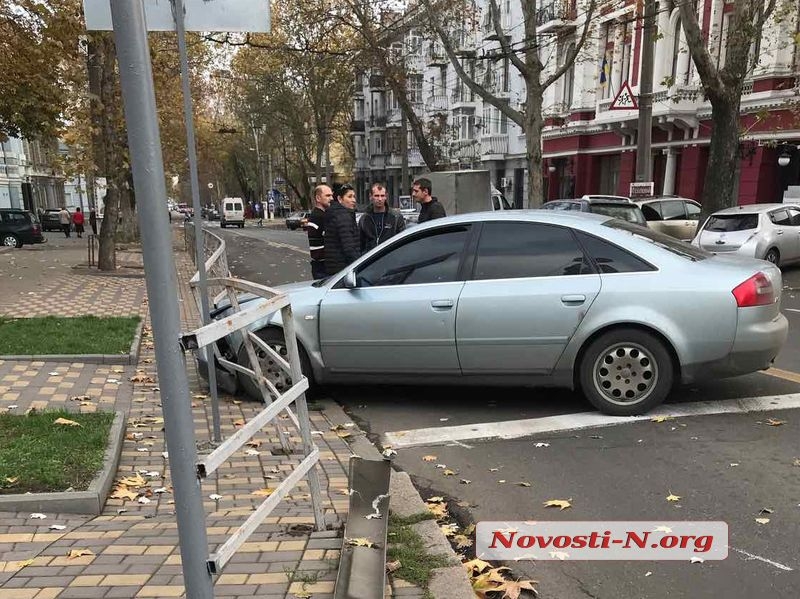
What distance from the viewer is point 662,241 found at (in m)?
5.55

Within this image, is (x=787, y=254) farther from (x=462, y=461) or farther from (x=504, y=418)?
(x=462, y=461)

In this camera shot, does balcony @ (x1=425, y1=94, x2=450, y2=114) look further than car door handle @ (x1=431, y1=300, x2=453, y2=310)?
Yes

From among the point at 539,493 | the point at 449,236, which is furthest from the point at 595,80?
the point at 539,493

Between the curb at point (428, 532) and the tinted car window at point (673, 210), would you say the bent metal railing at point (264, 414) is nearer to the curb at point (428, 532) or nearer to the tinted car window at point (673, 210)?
the curb at point (428, 532)

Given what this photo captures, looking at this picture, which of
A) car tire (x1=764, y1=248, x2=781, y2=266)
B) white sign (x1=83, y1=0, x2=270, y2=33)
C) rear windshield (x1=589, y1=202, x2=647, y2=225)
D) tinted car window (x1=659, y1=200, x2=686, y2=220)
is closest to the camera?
white sign (x1=83, y1=0, x2=270, y2=33)

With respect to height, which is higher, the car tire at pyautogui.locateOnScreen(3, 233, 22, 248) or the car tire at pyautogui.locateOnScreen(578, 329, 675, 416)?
the car tire at pyautogui.locateOnScreen(578, 329, 675, 416)

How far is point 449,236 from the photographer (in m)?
5.65

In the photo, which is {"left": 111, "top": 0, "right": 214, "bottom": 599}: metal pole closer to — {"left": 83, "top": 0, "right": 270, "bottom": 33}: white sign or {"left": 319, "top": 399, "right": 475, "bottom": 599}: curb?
{"left": 319, "top": 399, "right": 475, "bottom": 599}: curb

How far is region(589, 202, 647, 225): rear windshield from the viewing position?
14.4 metres

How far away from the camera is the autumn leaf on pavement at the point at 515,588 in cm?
297

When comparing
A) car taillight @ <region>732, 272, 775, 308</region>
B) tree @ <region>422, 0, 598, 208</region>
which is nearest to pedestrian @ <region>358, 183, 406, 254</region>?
car taillight @ <region>732, 272, 775, 308</region>

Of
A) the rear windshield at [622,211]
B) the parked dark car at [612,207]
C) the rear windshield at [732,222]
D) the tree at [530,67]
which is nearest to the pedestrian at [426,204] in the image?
the parked dark car at [612,207]

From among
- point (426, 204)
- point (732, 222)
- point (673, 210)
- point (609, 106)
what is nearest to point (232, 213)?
point (609, 106)

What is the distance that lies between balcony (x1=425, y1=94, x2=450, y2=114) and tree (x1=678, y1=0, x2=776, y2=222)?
112 ft
